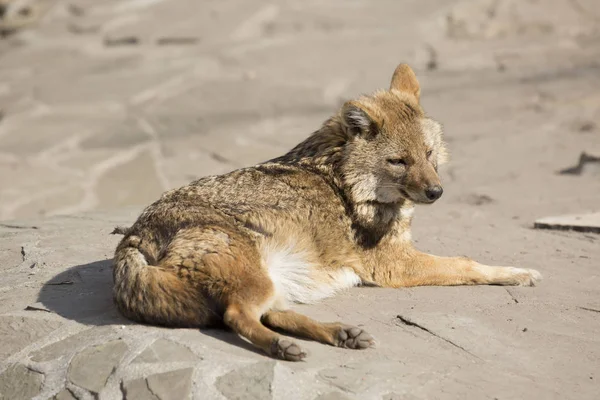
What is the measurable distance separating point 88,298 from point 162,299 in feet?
3.27

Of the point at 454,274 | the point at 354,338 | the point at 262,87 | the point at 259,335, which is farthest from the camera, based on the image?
the point at 262,87

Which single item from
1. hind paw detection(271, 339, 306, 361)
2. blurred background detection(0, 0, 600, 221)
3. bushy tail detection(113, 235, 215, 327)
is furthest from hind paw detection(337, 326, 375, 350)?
blurred background detection(0, 0, 600, 221)

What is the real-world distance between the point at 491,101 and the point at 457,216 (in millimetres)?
4051

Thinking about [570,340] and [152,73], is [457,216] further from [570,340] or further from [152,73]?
[152,73]

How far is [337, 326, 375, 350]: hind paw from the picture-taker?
443 cm

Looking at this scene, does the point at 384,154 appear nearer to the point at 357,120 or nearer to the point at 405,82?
the point at 357,120

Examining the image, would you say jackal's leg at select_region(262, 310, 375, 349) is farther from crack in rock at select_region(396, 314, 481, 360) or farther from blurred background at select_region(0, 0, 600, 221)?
blurred background at select_region(0, 0, 600, 221)

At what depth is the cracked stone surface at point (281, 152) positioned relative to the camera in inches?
168

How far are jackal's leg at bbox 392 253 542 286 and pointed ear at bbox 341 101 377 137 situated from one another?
36.5 inches

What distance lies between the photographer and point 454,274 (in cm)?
565

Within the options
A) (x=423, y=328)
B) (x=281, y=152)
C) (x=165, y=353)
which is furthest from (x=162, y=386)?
(x=281, y=152)

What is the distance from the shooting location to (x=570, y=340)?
471 centimetres

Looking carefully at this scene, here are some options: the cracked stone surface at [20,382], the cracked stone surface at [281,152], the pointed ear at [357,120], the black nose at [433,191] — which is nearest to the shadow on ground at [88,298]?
the cracked stone surface at [281,152]

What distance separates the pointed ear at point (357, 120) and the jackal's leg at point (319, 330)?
63.6 inches
